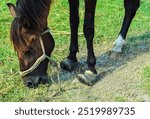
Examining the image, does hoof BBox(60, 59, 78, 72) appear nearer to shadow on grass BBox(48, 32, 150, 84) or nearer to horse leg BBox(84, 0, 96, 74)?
shadow on grass BBox(48, 32, 150, 84)

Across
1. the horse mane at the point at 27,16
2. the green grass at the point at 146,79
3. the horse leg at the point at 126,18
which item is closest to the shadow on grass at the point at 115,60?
the horse leg at the point at 126,18

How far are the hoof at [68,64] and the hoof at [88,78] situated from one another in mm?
259

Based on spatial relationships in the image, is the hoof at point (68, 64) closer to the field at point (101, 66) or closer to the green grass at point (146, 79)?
the field at point (101, 66)

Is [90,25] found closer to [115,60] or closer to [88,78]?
[88,78]

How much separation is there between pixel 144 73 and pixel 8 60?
1.62 meters

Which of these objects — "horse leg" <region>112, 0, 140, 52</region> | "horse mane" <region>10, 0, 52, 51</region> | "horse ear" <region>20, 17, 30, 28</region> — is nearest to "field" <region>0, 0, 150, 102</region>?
"horse leg" <region>112, 0, 140, 52</region>

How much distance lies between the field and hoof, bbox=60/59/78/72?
65 millimetres

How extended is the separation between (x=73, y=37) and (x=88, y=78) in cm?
60

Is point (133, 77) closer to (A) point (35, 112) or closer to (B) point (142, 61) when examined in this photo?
(B) point (142, 61)

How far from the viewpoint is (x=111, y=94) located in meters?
4.43

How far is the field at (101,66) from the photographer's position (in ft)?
14.6

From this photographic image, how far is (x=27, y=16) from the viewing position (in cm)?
412

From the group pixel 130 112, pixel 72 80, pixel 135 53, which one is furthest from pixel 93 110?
pixel 135 53

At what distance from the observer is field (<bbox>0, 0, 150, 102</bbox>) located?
175 inches
